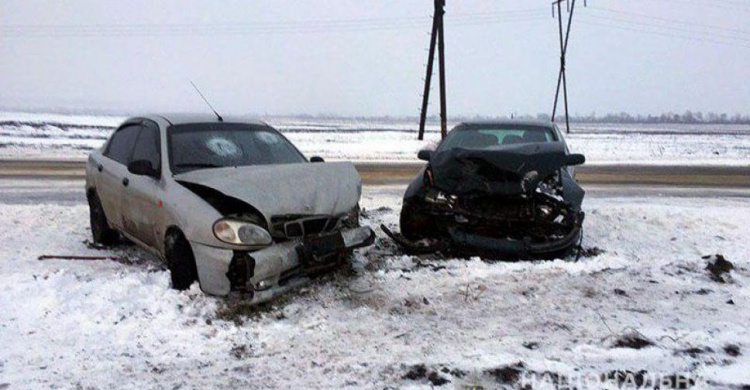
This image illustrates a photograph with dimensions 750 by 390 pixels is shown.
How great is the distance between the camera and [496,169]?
5410mm

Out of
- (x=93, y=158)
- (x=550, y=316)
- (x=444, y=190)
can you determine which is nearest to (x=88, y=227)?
(x=93, y=158)

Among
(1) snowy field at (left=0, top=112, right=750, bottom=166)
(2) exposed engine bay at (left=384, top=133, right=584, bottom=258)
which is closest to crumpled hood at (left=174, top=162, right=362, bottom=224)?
(2) exposed engine bay at (left=384, top=133, right=584, bottom=258)

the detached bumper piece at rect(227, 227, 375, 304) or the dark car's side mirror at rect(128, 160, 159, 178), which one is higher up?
the dark car's side mirror at rect(128, 160, 159, 178)

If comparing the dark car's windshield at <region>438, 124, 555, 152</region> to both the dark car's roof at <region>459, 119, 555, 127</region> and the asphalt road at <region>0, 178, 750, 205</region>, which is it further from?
the asphalt road at <region>0, 178, 750, 205</region>

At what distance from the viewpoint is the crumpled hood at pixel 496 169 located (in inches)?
209

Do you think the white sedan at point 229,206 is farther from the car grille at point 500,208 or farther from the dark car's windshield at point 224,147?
the car grille at point 500,208

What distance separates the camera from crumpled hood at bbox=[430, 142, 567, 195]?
5.32 meters

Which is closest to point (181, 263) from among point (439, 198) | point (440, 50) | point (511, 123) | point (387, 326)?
point (387, 326)

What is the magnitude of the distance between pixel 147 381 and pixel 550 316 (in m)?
2.72

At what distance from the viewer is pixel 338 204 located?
4.68 meters

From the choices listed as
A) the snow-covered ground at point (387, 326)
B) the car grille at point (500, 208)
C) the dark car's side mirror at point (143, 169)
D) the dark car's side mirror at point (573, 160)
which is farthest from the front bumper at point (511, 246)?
the dark car's side mirror at point (143, 169)

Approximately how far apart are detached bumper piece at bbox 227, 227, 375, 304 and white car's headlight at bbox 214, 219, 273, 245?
0.28 feet

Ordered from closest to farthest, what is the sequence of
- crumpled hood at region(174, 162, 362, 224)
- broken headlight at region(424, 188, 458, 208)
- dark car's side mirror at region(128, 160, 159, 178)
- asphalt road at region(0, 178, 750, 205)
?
crumpled hood at region(174, 162, 362, 224) → dark car's side mirror at region(128, 160, 159, 178) → broken headlight at region(424, 188, 458, 208) → asphalt road at region(0, 178, 750, 205)

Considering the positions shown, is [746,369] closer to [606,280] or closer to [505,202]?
[606,280]
